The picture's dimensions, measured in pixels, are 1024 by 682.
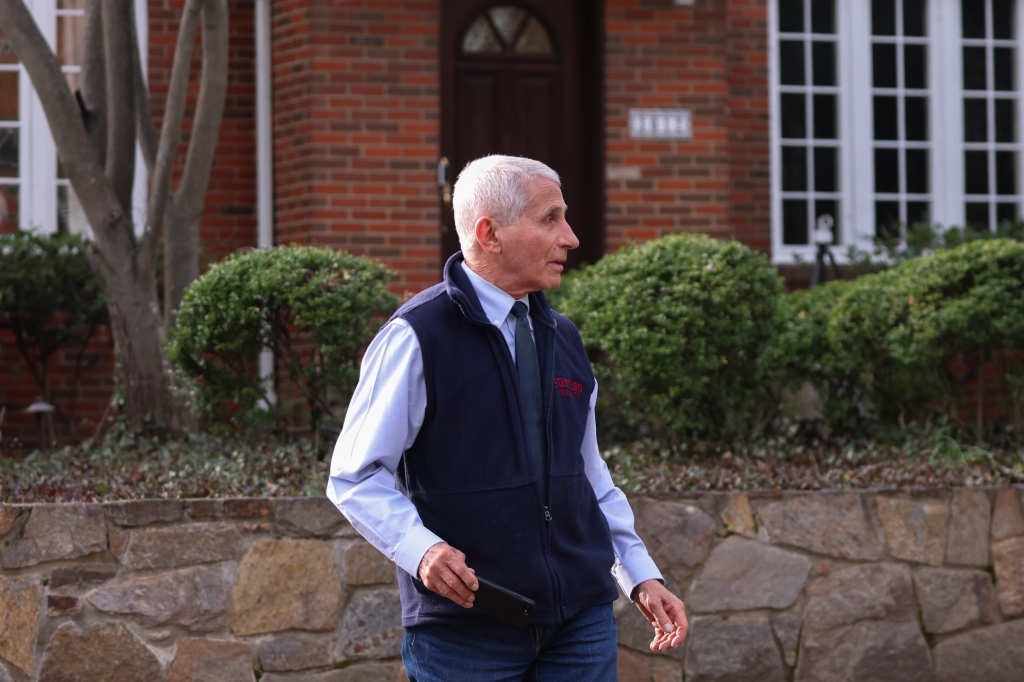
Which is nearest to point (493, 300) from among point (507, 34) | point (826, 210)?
point (507, 34)

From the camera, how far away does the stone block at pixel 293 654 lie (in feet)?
15.3

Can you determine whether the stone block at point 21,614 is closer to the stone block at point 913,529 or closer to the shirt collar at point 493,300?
the shirt collar at point 493,300

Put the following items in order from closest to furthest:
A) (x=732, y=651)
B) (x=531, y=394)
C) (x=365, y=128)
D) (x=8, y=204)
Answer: (x=531, y=394)
(x=732, y=651)
(x=365, y=128)
(x=8, y=204)

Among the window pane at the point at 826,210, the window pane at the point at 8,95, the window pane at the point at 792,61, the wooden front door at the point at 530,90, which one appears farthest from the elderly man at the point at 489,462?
the window pane at the point at 792,61

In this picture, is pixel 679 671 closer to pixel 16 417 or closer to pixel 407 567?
pixel 407 567

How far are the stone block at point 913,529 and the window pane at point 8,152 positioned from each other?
20.3 ft

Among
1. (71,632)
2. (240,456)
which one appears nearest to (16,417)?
(240,456)

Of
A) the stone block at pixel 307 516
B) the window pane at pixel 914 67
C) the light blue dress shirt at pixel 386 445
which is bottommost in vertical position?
the stone block at pixel 307 516

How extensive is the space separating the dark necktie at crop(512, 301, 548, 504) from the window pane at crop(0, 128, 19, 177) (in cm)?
653

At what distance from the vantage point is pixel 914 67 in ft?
30.5

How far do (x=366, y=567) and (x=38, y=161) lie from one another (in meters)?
4.86

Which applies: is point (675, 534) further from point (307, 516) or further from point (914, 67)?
point (914, 67)

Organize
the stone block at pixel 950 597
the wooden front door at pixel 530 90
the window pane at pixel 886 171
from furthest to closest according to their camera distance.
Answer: the window pane at pixel 886 171, the wooden front door at pixel 530 90, the stone block at pixel 950 597

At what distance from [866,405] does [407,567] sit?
447cm
